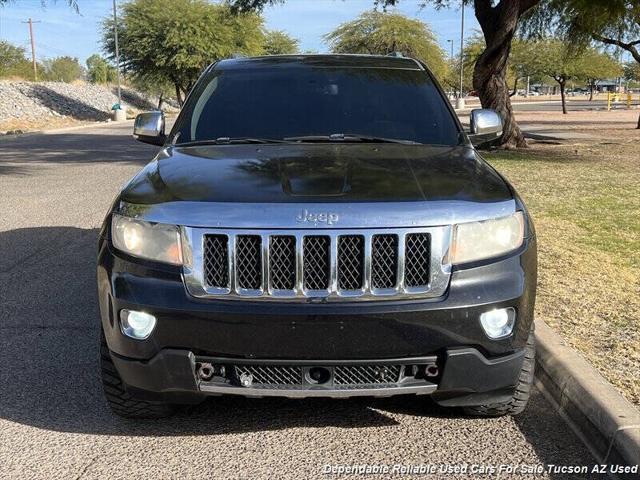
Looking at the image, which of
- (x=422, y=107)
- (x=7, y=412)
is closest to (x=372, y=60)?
(x=422, y=107)

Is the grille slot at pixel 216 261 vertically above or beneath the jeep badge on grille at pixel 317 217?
beneath

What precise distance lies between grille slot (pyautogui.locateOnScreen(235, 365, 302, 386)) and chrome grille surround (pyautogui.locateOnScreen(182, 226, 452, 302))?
1.04ft

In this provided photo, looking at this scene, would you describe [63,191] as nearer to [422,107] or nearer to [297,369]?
[422,107]

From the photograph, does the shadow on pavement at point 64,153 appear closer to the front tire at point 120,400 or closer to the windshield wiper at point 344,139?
the windshield wiper at point 344,139

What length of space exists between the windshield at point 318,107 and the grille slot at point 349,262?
1339 mm

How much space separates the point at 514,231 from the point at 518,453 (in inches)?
40.7

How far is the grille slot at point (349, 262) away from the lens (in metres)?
2.97

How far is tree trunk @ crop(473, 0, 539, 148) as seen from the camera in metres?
16.8

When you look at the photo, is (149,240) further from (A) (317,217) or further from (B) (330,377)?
(B) (330,377)

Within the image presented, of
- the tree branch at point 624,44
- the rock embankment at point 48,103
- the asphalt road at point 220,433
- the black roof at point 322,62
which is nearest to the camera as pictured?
the asphalt road at point 220,433

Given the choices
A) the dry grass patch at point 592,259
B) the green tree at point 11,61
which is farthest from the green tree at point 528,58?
the green tree at point 11,61

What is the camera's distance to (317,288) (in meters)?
2.97

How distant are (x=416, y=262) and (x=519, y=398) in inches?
40.2

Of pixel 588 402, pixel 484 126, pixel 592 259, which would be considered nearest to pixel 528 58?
pixel 592 259
